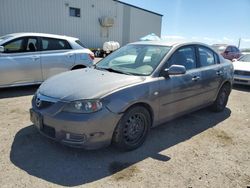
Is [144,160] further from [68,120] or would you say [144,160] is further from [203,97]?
[203,97]

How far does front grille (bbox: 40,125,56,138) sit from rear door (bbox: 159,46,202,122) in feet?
5.55

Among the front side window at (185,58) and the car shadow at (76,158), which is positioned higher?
the front side window at (185,58)

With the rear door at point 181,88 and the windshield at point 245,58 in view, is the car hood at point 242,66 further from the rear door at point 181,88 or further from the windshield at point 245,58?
the rear door at point 181,88

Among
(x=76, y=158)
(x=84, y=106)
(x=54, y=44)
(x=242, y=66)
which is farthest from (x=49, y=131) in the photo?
(x=242, y=66)

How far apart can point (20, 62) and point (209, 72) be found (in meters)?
4.66

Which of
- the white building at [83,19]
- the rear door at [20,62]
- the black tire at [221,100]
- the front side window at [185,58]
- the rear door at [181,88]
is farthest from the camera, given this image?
the white building at [83,19]

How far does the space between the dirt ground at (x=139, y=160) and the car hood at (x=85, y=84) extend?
2.77 feet

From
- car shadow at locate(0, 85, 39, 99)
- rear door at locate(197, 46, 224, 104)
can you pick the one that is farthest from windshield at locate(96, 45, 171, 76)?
car shadow at locate(0, 85, 39, 99)

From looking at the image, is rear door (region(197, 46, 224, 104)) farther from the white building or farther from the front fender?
the white building

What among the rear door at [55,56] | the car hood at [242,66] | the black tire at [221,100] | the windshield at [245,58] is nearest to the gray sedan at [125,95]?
the black tire at [221,100]

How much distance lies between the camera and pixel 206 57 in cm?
527

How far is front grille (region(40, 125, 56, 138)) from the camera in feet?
10.9

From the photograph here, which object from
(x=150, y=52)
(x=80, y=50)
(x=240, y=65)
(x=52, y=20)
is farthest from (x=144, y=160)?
(x=52, y=20)

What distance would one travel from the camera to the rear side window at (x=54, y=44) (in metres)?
6.98
